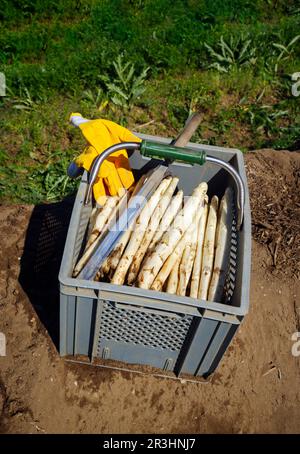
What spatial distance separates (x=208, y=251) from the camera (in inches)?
127

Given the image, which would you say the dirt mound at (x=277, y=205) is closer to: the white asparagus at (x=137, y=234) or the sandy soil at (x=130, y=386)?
the sandy soil at (x=130, y=386)

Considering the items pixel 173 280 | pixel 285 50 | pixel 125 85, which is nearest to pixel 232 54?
pixel 285 50

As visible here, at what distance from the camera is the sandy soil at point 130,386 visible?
3352 mm

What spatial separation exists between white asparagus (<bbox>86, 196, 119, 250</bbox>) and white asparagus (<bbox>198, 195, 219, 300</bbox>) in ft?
2.04

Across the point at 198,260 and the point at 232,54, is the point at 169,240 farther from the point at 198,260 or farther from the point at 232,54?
the point at 232,54

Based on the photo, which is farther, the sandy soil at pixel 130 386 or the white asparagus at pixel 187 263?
the sandy soil at pixel 130 386

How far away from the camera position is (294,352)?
3.85m

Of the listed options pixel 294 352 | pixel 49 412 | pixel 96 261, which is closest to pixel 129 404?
pixel 49 412

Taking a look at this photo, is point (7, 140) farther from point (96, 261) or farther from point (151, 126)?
point (96, 261)

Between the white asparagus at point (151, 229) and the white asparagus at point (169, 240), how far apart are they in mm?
59

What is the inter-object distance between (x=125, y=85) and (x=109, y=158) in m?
2.42

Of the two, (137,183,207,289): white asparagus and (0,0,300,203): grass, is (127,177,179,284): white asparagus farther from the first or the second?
(0,0,300,203): grass

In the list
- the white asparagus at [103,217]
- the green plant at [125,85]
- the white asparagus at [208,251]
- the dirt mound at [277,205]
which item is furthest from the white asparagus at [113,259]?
the green plant at [125,85]

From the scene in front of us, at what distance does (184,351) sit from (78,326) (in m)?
0.68
